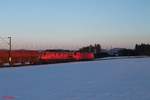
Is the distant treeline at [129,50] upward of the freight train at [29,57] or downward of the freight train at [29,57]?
upward

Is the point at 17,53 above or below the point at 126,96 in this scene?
above

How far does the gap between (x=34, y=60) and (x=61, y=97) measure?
38943mm

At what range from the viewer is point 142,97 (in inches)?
456

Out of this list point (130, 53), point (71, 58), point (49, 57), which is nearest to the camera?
point (49, 57)

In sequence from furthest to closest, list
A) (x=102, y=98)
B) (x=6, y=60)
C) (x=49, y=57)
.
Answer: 1. (x=49, y=57)
2. (x=6, y=60)
3. (x=102, y=98)

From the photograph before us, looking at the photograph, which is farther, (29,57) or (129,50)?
(129,50)

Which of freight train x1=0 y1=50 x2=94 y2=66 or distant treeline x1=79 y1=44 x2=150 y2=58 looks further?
distant treeline x1=79 y1=44 x2=150 y2=58

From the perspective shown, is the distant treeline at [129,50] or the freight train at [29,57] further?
the distant treeline at [129,50]

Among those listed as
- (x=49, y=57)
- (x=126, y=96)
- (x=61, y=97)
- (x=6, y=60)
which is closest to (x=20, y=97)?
(x=61, y=97)

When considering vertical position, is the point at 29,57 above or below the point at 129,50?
below

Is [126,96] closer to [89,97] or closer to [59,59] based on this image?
[89,97]

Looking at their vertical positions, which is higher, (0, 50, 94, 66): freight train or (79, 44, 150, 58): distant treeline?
(79, 44, 150, 58): distant treeline

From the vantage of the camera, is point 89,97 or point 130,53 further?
point 130,53

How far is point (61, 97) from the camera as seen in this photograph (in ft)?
38.3
